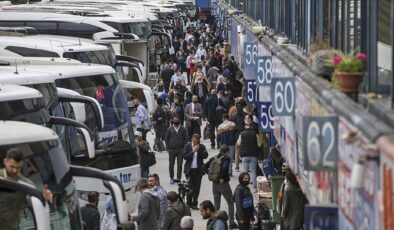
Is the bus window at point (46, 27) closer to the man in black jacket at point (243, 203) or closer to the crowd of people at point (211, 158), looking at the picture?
the crowd of people at point (211, 158)

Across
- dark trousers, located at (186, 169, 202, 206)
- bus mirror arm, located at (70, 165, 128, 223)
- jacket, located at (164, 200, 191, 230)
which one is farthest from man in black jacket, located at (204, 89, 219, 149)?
bus mirror arm, located at (70, 165, 128, 223)

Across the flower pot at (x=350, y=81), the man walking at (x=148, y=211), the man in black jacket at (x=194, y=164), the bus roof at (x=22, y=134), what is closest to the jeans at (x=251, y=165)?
the man in black jacket at (x=194, y=164)

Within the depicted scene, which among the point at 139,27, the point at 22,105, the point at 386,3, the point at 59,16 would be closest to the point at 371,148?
the point at 386,3

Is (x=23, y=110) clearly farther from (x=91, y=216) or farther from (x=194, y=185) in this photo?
(x=194, y=185)

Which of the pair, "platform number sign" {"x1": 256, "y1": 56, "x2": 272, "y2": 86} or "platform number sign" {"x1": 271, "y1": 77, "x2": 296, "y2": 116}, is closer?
"platform number sign" {"x1": 271, "y1": 77, "x2": 296, "y2": 116}

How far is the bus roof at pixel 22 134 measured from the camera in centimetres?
1551

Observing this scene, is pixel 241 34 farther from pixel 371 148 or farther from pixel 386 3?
pixel 371 148

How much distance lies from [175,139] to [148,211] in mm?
8144

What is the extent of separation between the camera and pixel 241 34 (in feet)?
117

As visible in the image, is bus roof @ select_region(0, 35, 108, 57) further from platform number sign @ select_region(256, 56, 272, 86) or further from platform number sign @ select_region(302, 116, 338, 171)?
platform number sign @ select_region(302, 116, 338, 171)

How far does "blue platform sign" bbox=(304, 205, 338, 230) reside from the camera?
12.6 m

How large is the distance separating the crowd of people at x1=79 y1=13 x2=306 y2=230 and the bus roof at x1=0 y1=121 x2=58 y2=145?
361 centimetres

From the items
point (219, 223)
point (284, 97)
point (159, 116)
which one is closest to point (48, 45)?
point (159, 116)

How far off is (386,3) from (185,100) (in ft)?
80.1
